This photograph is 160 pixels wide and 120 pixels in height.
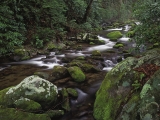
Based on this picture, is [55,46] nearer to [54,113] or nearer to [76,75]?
[76,75]

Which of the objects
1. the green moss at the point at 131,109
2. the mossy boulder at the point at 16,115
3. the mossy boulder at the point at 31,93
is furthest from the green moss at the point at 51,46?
the green moss at the point at 131,109

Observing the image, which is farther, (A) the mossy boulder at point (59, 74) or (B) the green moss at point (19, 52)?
(B) the green moss at point (19, 52)

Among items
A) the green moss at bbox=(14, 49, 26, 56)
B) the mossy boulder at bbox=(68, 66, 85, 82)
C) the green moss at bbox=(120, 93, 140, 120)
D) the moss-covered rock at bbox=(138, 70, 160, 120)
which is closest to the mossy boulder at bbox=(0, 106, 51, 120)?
the green moss at bbox=(120, 93, 140, 120)

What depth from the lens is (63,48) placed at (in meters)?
12.9

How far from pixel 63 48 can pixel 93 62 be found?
4193mm

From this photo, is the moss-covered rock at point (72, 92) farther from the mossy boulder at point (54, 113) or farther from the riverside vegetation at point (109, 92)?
the mossy boulder at point (54, 113)

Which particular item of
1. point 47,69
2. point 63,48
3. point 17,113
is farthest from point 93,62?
point 17,113

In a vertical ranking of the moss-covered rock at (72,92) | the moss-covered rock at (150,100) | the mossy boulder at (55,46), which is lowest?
the moss-covered rock at (72,92)

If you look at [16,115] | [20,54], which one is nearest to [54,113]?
[16,115]

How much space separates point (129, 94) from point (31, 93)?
249 centimetres

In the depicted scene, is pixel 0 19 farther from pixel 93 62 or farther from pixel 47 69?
pixel 93 62

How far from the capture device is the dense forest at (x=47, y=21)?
5.52 m

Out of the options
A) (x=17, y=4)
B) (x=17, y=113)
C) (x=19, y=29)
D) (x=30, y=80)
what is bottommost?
(x=17, y=113)

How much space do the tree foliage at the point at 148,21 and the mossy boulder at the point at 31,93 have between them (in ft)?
10.6
